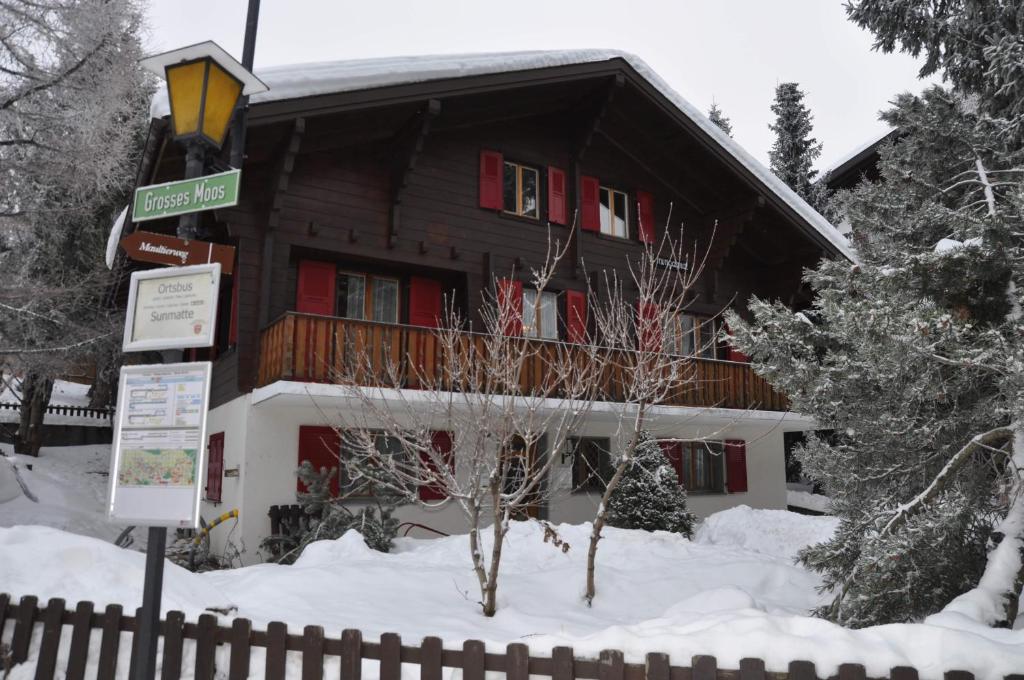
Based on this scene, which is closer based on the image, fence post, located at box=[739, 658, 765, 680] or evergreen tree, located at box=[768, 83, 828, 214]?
fence post, located at box=[739, 658, 765, 680]

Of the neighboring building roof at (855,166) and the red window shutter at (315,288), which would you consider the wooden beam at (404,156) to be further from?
the neighboring building roof at (855,166)

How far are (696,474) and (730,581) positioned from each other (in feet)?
29.5

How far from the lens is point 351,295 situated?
1491 cm

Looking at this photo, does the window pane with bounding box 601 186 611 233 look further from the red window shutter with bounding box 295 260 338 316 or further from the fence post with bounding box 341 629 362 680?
the fence post with bounding box 341 629 362 680

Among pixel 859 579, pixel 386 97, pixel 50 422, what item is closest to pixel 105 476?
pixel 50 422

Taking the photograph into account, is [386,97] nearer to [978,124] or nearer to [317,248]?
[317,248]

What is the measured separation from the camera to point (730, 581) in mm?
9656

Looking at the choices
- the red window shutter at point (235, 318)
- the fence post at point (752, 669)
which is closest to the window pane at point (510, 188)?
the red window shutter at point (235, 318)

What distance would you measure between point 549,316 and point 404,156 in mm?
4510

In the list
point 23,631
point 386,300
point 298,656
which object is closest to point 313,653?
point 298,656

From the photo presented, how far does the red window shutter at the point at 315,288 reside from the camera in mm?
14188

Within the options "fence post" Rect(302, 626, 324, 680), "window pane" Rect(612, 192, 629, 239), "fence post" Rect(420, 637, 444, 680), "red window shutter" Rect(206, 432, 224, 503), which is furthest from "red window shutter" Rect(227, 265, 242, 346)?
"fence post" Rect(420, 637, 444, 680)

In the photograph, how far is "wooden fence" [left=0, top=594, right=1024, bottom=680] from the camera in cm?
379

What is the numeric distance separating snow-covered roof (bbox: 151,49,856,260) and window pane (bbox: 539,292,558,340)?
4695 millimetres
